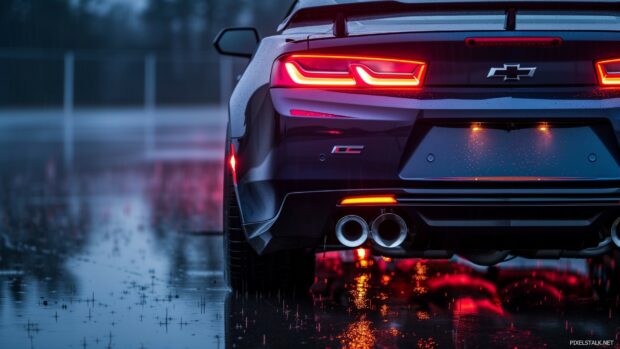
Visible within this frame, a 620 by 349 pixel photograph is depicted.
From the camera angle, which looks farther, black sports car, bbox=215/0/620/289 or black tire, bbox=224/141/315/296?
black tire, bbox=224/141/315/296

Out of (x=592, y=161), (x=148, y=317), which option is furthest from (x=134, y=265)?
(x=592, y=161)

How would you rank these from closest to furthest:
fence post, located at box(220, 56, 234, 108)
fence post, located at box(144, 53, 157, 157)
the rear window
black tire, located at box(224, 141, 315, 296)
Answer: the rear window < black tire, located at box(224, 141, 315, 296) < fence post, located at box(144, 53, 157, 157) < fence post, located at box(220, 56, 234, 108)

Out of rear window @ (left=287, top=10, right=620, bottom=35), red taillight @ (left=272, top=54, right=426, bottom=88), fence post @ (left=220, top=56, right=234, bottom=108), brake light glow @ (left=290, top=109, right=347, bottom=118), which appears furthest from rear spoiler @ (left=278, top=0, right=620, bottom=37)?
fence post @ (left=220, top=56, right=234, bottom=108)

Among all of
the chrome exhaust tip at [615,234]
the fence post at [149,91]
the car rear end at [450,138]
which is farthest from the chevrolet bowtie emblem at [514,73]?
the fence post at [149,91]

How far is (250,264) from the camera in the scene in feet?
22.7

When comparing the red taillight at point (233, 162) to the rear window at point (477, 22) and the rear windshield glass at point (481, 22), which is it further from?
the rear windshield glass at point (481, 22)

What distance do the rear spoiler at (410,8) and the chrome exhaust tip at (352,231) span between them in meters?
0.74

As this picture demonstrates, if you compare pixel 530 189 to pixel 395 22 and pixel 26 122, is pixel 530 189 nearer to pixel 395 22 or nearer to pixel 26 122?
pixel 395 22

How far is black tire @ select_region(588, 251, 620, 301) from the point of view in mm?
7359

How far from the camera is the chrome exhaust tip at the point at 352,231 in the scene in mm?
5934

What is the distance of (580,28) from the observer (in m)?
5.92

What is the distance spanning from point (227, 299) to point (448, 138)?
1.68m

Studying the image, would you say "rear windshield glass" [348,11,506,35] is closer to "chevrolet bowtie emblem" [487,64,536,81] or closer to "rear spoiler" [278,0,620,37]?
"rear spoiler" [278,0,620,37]

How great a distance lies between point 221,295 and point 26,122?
37.8 metres
